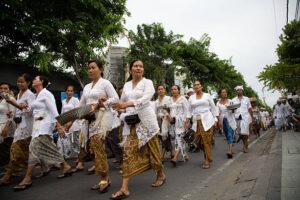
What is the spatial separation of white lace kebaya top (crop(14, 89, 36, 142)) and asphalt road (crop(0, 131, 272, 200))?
0.93m

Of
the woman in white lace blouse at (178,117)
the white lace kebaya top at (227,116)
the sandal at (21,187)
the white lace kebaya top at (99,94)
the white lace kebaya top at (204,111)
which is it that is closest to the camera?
the white lace kebaya top at (99,94)

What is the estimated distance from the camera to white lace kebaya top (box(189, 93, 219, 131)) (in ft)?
25.0

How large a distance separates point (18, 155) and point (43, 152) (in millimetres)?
626

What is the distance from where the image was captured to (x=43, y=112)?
→ 19.9ft

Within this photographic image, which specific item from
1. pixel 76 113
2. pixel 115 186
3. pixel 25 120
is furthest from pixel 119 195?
pixel 25 120

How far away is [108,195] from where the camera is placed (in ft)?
16.4

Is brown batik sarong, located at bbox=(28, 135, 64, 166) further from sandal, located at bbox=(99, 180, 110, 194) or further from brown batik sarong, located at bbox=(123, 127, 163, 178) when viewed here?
brown batik sarong, located at bbox=(123, 127, 163, 178)

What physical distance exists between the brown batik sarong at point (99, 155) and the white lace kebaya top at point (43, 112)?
4.15 ft

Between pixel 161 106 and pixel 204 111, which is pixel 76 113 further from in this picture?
pixel 161 106

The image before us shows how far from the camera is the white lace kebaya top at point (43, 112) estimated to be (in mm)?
5965

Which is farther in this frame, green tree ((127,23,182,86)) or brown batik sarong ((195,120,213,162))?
green tree ((127,23,182,86))

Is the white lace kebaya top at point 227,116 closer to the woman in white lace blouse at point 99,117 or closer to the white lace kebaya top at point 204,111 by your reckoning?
the white lace kebaya top at point 204,111

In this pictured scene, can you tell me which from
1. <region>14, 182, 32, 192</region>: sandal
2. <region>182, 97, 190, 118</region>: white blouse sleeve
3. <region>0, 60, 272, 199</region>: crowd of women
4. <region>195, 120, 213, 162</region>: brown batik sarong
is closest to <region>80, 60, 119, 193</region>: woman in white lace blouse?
<region>0, 60, 272, 199</region>: crowd of women

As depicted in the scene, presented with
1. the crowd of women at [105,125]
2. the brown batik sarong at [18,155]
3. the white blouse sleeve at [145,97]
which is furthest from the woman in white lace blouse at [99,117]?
the brown batik sarong at [18,155]
